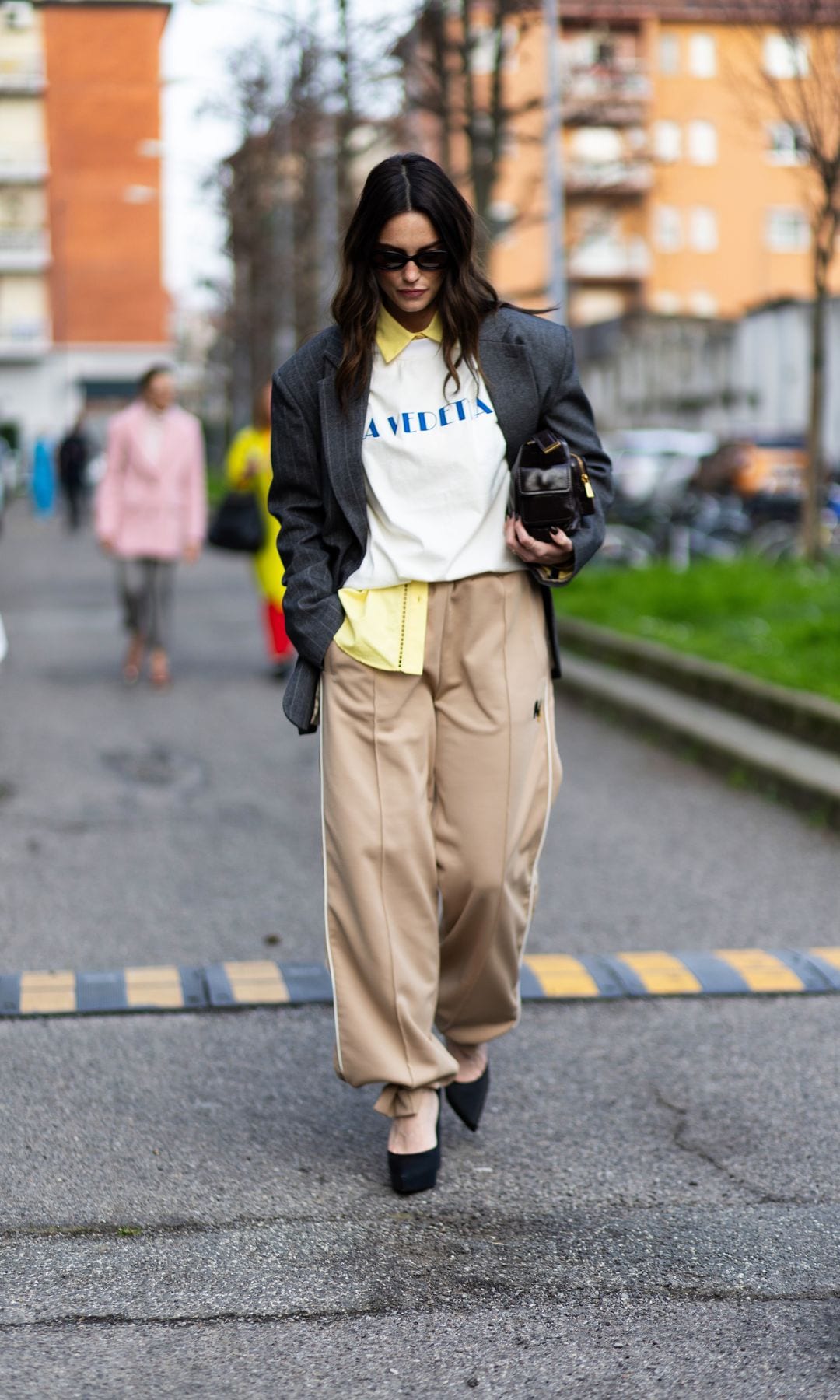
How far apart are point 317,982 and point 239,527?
6.16m

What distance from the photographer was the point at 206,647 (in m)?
15.2

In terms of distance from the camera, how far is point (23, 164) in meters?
76.4

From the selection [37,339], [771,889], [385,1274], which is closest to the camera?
[385,1274]

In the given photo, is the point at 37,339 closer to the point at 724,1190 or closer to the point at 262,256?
the point at 262,256

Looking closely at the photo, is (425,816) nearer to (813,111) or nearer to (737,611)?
(737,611)

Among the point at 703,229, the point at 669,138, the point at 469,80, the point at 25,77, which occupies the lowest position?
the point at 469,80

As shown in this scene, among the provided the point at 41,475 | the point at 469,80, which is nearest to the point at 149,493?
the point at 469,80

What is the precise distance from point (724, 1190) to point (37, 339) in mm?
77580

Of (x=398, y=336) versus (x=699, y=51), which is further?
(x=699, y=51)

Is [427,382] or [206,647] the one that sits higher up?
[427,382]

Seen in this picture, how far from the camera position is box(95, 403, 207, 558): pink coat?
12289mm

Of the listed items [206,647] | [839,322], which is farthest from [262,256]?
[206,647]

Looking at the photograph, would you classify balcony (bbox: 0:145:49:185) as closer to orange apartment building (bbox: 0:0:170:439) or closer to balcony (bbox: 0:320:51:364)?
orange apartment building (bbox: 0:0:170:439)

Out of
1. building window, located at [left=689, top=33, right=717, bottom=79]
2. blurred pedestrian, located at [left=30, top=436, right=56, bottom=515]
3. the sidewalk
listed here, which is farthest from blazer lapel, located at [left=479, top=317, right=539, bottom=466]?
building window, located at [left=689, top=33, right=717, bottom=79]
